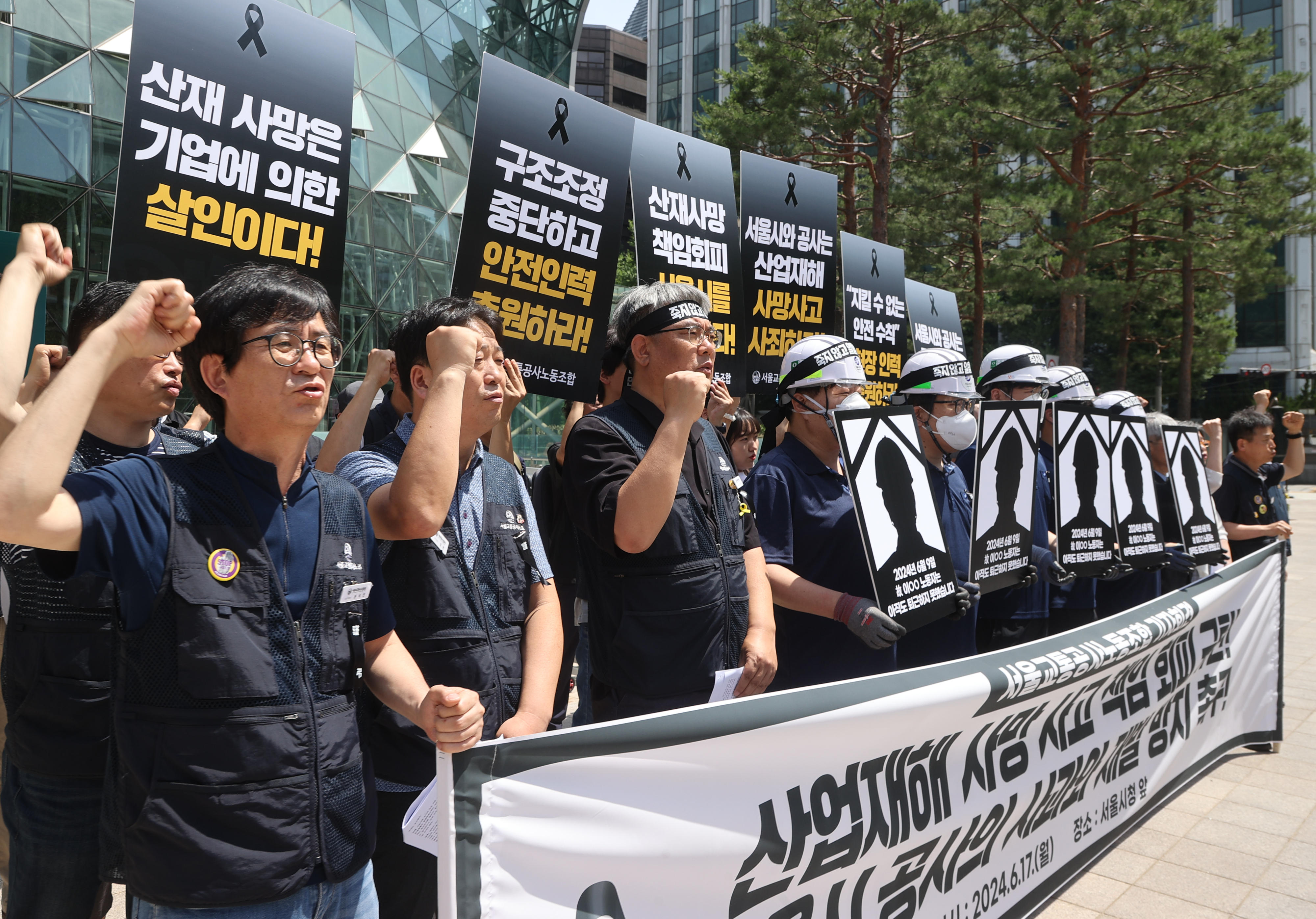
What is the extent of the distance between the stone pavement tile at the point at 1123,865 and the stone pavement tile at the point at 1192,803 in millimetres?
637

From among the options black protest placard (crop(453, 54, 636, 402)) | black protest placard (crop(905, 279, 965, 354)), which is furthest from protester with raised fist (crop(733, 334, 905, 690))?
black protest placard (crop(905, 279, 965, 354))

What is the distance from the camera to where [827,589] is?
3.18m

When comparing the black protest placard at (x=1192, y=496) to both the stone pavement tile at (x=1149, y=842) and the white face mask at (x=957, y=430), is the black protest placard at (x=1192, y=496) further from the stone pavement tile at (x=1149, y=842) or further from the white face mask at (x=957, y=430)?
the white face mask at (x=957, y=430)

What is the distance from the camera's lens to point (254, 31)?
306 cm

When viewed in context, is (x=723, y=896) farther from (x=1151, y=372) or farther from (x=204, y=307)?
(x=1151, y=372)

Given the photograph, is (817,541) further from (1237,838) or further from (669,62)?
(669,62)

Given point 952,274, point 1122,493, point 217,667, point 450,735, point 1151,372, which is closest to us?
point 217,667

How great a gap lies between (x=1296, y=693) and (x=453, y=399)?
6852mm

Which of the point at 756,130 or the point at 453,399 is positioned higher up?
the point at 756,130

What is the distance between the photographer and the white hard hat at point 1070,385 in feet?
17.4

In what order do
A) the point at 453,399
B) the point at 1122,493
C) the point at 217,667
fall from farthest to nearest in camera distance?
the point at 1122,493 → the point at 453,399 → the point at 217,667

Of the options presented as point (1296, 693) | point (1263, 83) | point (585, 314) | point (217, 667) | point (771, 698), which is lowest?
point (1296, 693)

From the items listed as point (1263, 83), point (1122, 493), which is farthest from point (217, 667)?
point (1263, 83)

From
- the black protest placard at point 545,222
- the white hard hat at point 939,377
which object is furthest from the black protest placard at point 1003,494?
the black protest placard at point 545,222
